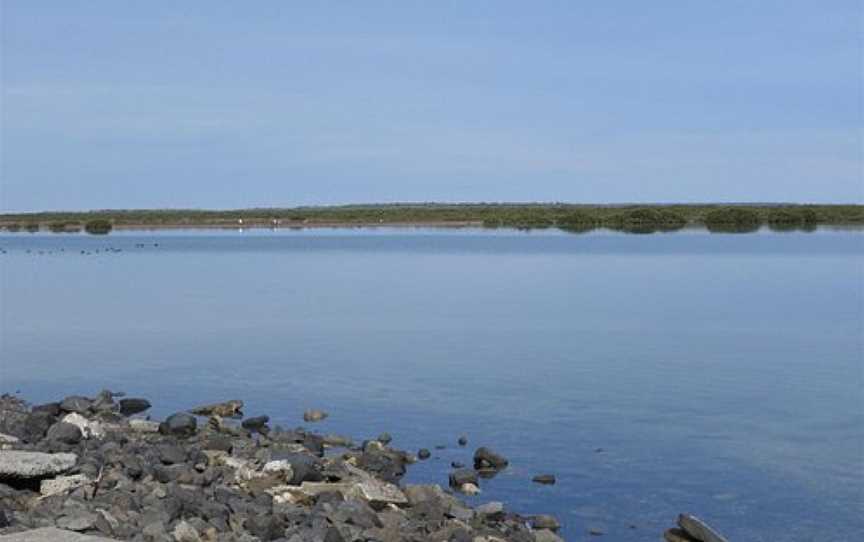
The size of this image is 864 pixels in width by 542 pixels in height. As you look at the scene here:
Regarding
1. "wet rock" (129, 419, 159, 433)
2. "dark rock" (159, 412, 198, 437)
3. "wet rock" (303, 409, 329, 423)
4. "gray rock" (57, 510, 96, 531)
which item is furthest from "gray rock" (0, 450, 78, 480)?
"wet rock" (303, 409, 329, 423)

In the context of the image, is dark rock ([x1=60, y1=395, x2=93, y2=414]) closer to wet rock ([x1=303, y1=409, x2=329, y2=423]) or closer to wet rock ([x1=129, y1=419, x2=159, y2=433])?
wet rock ([x1=129, y1=419, x2=159, y2=433])

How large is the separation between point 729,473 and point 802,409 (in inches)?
170

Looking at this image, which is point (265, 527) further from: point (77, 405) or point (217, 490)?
point (77, 405)

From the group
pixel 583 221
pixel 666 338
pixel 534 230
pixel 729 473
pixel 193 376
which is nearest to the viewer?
pixel 729 473

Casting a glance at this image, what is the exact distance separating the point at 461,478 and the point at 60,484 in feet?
15.8

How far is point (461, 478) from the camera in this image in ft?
46.2

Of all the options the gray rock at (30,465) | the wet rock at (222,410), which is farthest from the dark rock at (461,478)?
the wet rock at (222,410)

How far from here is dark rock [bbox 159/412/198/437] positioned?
52.7ft

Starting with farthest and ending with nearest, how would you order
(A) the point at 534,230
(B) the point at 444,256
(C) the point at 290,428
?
(A) the point at 534,230 → (B) the point at 444,256 → (C) the point at 290,428

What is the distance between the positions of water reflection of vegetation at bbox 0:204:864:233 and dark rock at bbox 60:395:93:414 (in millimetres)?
87687

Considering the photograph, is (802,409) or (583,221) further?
(583,221)

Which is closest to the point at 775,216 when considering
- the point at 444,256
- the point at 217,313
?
the point at 444,256

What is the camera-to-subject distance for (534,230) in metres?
116

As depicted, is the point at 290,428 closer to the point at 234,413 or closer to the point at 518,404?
the point at 234,413
